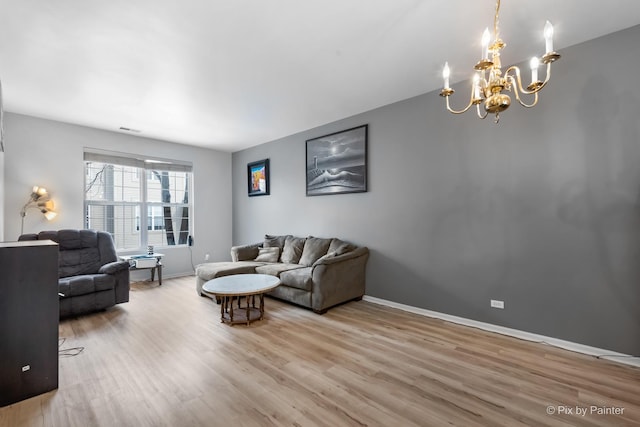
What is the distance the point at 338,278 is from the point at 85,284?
10.2 feet

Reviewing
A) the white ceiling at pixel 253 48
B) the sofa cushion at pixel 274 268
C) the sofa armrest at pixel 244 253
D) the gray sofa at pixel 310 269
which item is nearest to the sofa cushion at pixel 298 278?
the gray sofa at pixel 310 269

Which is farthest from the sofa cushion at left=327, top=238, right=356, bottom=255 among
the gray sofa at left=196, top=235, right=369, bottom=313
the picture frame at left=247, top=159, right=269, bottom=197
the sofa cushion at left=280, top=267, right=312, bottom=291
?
the picture frame at left=247, top=159, right=269, bottom=197

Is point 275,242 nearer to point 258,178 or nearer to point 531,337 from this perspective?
point 258,178

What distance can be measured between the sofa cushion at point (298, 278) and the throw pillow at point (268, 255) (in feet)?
2.92

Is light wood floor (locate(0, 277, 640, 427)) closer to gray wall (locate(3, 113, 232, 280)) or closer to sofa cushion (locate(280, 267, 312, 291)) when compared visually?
sofa cushion (locate(280, 267, 312, 291))

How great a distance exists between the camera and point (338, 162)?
453 centimetres

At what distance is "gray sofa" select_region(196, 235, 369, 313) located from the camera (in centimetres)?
362

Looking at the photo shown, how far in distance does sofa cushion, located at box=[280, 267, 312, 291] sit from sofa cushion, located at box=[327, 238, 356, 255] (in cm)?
51

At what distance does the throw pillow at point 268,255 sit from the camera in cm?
486

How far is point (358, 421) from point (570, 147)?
2962 mm

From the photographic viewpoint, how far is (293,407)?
183 centimetres

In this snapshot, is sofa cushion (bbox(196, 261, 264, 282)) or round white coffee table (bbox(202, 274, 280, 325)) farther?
sofa cushion (bbox(196, 261, 264, 282))

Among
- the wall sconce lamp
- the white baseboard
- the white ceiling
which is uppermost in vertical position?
the white ceiling

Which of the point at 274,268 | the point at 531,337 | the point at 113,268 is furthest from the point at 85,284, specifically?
the point at 531,337
